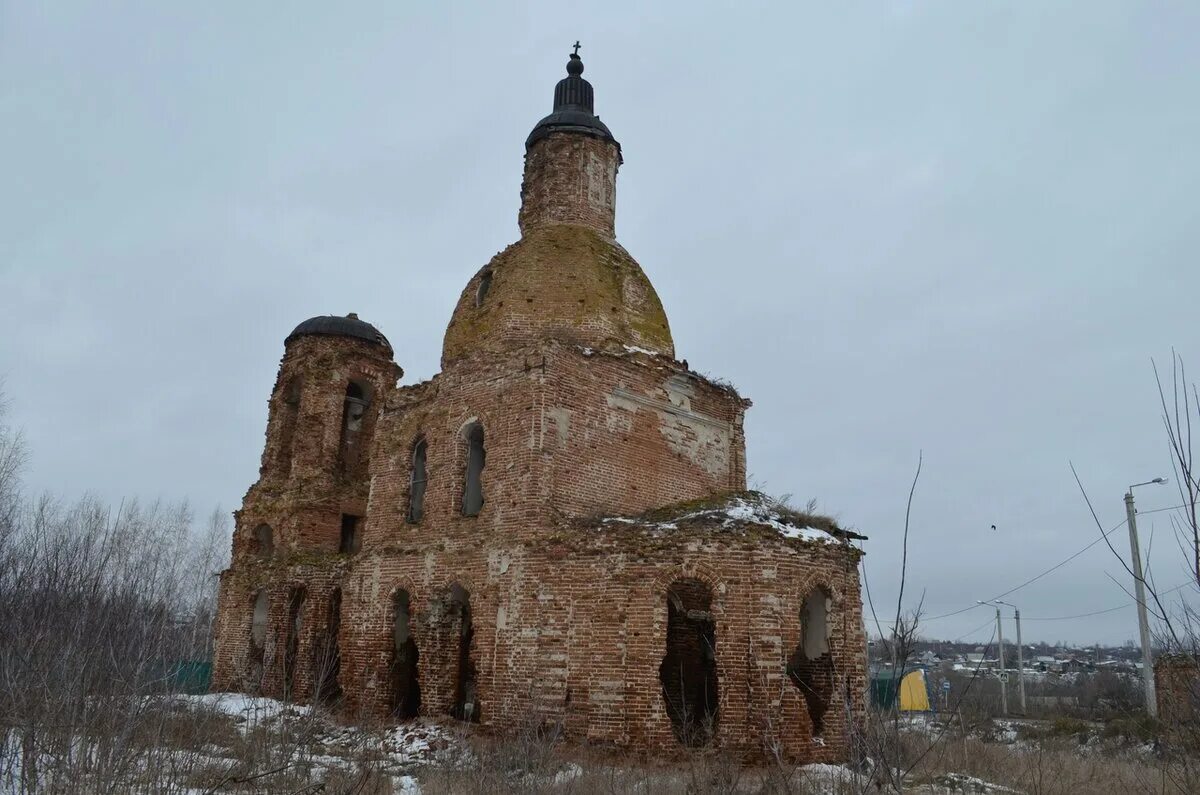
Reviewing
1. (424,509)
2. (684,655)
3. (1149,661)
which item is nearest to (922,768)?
(684,655)

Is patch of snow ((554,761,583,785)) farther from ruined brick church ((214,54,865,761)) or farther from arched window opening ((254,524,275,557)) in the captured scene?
arched window opening ((254,524,275,557))

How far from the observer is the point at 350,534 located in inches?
853

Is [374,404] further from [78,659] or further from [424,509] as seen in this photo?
[78,659]

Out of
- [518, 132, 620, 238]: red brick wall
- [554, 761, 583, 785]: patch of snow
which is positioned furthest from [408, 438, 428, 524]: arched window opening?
[554, 761, 583, 785]: patch of snow

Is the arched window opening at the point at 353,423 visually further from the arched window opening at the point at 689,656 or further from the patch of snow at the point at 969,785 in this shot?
the patch of snow at the point at 969,785

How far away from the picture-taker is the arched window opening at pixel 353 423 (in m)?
22.4

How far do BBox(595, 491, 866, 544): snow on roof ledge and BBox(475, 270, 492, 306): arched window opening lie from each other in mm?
5958

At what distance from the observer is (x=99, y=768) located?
643cm

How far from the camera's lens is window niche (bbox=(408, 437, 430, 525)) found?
16.2m

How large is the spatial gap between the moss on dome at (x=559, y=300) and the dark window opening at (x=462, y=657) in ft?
14.2

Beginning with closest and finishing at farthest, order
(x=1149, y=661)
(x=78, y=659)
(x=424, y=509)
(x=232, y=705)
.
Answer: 1. (x=78, y=659)
2. (x=424, y=509)
3. (x=232, y=705)
4. (x=1149, y=661)

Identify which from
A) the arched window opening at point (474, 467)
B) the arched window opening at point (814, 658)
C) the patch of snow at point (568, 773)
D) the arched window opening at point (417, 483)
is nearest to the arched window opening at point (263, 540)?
the arched window opening at point (417, 483)

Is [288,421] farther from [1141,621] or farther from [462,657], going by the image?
[1141,621]

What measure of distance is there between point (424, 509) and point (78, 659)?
26.2 ft
